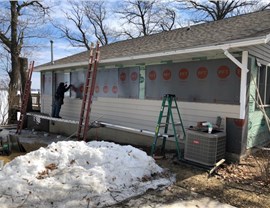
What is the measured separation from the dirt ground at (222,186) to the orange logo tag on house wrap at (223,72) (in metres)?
1.93

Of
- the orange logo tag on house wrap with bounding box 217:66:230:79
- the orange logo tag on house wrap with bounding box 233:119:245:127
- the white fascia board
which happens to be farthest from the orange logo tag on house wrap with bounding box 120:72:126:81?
the orange logo tag on house wrap with bounding box 233:119:245:127

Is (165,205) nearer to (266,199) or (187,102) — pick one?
(266,199)

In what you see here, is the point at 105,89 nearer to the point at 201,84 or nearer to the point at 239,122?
the point at 201,84

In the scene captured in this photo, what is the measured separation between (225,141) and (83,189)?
3.33 m

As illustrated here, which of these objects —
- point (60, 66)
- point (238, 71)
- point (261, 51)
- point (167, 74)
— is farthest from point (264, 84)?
point (60, 66)

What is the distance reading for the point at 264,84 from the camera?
21.7 feet

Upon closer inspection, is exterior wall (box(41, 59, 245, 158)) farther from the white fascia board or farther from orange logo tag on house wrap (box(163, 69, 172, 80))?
the white fascia board

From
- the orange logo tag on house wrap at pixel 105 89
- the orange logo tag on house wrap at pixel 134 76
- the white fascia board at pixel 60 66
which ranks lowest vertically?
the orange logo tag on house wrap at pixel 105 89

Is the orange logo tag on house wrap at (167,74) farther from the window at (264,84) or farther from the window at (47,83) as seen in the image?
the window at (47,83)

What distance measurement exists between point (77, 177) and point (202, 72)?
12.7 feet

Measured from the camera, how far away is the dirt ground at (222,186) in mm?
4117

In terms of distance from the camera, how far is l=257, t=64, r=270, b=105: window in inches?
252

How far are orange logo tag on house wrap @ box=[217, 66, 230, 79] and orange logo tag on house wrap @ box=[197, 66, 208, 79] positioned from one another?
1.10 ft

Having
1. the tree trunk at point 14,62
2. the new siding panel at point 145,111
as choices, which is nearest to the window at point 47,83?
the tree trunk at point 14,62
